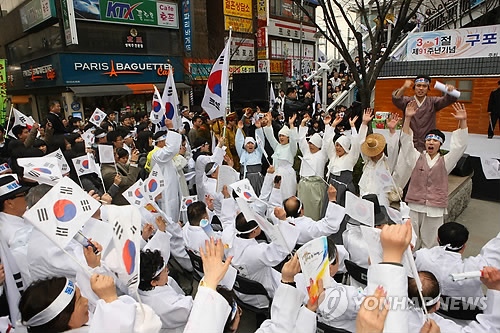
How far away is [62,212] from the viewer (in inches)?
91.0

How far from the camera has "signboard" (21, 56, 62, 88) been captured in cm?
1792

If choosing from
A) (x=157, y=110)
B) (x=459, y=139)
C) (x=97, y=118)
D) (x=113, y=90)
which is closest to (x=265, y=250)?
(x=459, y=139)

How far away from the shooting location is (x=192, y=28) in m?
22.4

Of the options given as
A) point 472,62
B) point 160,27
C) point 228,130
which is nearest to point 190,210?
point 228,130

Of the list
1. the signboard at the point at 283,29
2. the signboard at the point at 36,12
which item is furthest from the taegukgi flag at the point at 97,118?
the signboard at the point at 283,29

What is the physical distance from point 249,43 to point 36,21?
1418 centimetres

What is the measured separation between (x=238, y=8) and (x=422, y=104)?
22.7m

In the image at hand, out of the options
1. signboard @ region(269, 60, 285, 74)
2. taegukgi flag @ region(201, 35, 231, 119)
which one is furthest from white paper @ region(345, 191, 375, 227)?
signboard @ region(269, 60, 285, 74)

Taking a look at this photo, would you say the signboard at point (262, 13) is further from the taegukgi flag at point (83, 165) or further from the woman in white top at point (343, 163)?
the taegukgi flag at point (83, 165)

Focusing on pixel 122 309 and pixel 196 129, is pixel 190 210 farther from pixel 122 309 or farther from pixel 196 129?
pixel 196 129

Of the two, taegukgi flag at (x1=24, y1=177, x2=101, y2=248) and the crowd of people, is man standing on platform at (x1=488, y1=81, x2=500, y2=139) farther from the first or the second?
taegukgi flag at (x1=24, y1=177, x2=101, y2=248)

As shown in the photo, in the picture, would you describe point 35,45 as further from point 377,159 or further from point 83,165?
point 377,159

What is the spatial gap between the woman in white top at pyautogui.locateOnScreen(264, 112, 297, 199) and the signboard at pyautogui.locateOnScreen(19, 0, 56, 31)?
17172mm

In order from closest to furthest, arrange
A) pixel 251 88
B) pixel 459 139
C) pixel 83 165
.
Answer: pixel 459 139 → pixel 83 165 → pixel 251 88
